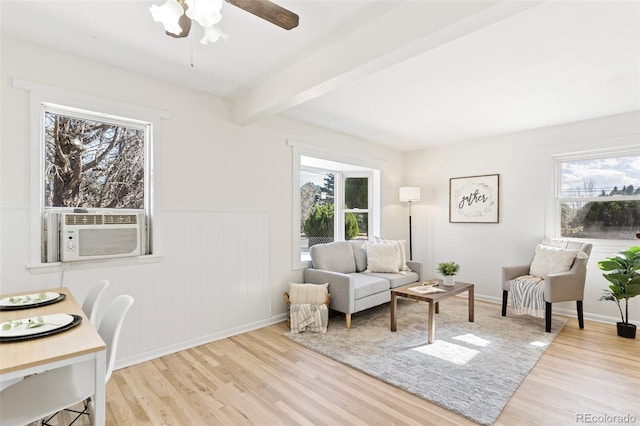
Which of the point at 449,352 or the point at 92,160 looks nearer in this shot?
the point at 92,160

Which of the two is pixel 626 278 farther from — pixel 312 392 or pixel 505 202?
pixel 312 392

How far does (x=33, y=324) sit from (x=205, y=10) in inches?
61.3

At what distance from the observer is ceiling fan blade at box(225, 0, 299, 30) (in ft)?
5.03

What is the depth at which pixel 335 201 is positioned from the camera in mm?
5191

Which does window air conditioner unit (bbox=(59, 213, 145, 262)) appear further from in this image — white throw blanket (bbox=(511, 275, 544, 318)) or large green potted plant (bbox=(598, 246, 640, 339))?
large green potted plant (bbox=(598, 246, 640, 339))

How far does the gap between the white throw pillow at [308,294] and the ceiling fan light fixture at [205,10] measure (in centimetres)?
281

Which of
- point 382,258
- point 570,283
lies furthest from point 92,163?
point 570,283

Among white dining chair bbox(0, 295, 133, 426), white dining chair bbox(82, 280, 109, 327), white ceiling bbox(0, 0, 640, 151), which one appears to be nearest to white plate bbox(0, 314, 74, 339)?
white dining chair bbox(0, 295, 133, 426)

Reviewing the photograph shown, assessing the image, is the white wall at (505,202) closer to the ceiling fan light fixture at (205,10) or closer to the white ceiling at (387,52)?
the white ceiling at (387,52)

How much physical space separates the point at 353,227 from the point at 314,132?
5.74 feet

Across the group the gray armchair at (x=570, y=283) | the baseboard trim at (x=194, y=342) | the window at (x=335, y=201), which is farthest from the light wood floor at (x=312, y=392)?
the window at (x=335, y=201)

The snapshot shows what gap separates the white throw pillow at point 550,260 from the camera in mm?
3670

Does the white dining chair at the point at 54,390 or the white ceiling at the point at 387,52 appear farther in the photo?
the white ceiling at the point at 387,52

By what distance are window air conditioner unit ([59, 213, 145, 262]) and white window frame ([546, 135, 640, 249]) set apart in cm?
483
